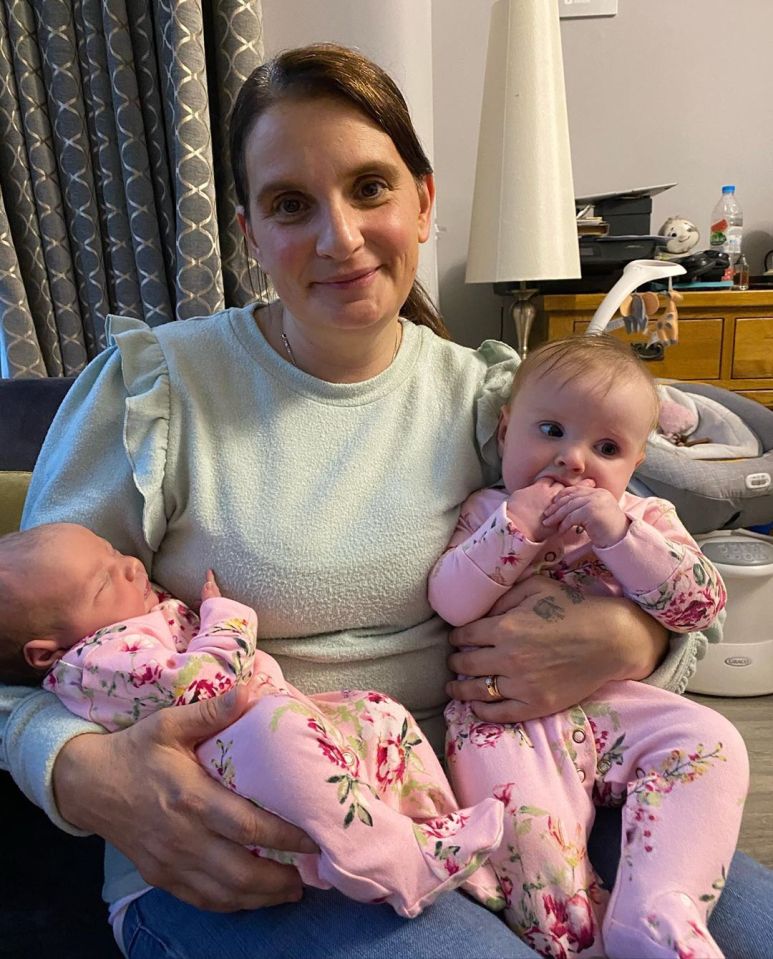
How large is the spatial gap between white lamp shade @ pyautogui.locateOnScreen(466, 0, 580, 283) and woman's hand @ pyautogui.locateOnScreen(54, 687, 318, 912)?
1.59m

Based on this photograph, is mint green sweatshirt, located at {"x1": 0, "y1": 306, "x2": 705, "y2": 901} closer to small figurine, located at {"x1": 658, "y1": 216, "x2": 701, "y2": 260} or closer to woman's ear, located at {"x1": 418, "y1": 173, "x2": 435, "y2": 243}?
woman's ear, located at {"x1": 418, "y1": 173, "x2": 435, "y2": 243}

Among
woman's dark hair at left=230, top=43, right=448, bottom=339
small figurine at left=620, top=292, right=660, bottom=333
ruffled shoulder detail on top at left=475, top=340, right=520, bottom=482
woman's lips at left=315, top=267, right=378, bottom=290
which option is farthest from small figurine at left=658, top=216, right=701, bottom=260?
woman's lips at left=315, top=267, right=378, bottom=290

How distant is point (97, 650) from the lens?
2.74ft

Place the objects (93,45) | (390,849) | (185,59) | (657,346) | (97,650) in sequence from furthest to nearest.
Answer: (657,346)
(93,45)
(185,59)
(97,650)
(390,849)

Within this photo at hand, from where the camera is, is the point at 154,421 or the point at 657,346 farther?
the point at 657,346

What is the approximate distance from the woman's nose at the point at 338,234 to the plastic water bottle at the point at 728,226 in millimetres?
2360

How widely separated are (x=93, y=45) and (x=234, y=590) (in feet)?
5.52

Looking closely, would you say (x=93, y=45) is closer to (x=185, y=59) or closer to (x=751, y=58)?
(x=185, y=59)

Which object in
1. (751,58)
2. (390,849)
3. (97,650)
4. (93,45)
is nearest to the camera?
(390,849)

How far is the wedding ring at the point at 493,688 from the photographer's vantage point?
0.94 metres

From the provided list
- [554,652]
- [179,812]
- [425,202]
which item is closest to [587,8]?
[425,202]

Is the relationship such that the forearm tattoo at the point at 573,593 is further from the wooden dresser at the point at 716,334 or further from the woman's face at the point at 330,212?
the wooden dresser at the point at 716,334

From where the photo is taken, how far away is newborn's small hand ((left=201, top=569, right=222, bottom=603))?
0.94 meters

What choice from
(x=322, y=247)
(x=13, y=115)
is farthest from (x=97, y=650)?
(x=13, y=115)
